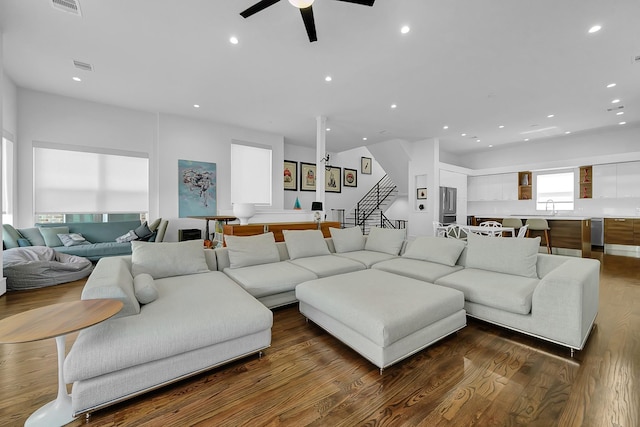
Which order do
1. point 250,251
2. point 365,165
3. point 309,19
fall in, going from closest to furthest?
1. point 309,19
2. point 250,251
3. point 365,165

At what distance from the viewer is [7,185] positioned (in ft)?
15.1

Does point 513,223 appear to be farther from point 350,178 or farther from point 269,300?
point 269,300

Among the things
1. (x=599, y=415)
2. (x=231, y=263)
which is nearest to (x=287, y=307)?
(x=231, y=263)

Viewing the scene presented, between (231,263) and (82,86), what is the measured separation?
438 cm

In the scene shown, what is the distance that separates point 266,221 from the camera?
497 centimetres

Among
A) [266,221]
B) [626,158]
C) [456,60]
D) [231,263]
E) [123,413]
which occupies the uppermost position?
[456,60]

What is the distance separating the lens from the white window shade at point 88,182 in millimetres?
5098

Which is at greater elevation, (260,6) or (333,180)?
(260,6)

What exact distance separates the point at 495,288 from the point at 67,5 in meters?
5.06

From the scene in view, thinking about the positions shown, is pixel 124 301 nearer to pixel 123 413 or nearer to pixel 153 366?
pixel 153 366

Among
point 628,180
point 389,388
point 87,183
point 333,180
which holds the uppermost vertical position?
point 333,180

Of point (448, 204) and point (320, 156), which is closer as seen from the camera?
point (320, 156)

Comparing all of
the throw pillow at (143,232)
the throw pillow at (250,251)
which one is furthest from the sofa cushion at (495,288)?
the throw pillow at (143,232)

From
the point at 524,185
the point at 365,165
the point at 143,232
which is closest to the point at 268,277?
the point at 143,232
